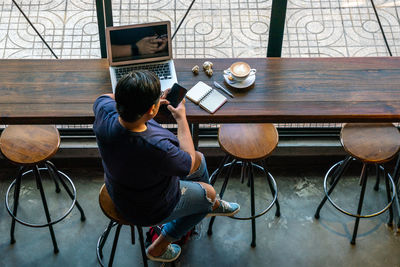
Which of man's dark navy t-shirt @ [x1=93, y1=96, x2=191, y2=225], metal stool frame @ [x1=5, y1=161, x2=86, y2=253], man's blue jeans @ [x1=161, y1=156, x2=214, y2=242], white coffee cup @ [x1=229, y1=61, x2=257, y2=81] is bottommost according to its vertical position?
metal stool frame @ [x1=5, y1=161, x2=86, y2=253]

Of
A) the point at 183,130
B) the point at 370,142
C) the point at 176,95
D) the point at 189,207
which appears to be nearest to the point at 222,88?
the point at 176,95

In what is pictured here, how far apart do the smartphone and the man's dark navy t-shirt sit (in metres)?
Result: 0.30

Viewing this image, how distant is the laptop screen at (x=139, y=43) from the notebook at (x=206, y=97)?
302 millimetres

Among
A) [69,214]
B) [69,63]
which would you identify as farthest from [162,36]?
[69,214]

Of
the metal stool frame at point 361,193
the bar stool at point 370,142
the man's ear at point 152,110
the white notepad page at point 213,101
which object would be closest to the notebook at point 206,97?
the white notepad page at point 213,101

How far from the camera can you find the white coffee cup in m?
2.97

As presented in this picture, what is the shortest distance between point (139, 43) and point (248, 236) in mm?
1622

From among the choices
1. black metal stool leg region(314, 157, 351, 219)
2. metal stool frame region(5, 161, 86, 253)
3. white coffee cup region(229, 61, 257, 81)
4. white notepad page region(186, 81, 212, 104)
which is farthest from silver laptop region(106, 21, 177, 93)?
black metal stool leg region(314, 157, 351, 219)

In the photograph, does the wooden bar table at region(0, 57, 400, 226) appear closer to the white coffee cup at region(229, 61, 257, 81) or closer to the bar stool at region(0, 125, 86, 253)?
the white coffee cup at region(229, 61, 257, 81)

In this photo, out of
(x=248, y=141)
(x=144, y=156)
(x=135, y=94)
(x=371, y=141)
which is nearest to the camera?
(x=135, y=94)

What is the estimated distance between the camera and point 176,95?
9.14 feet

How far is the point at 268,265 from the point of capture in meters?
3.58

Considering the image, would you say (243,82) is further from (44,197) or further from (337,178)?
(44,197)

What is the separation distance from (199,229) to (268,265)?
1.83 feet
